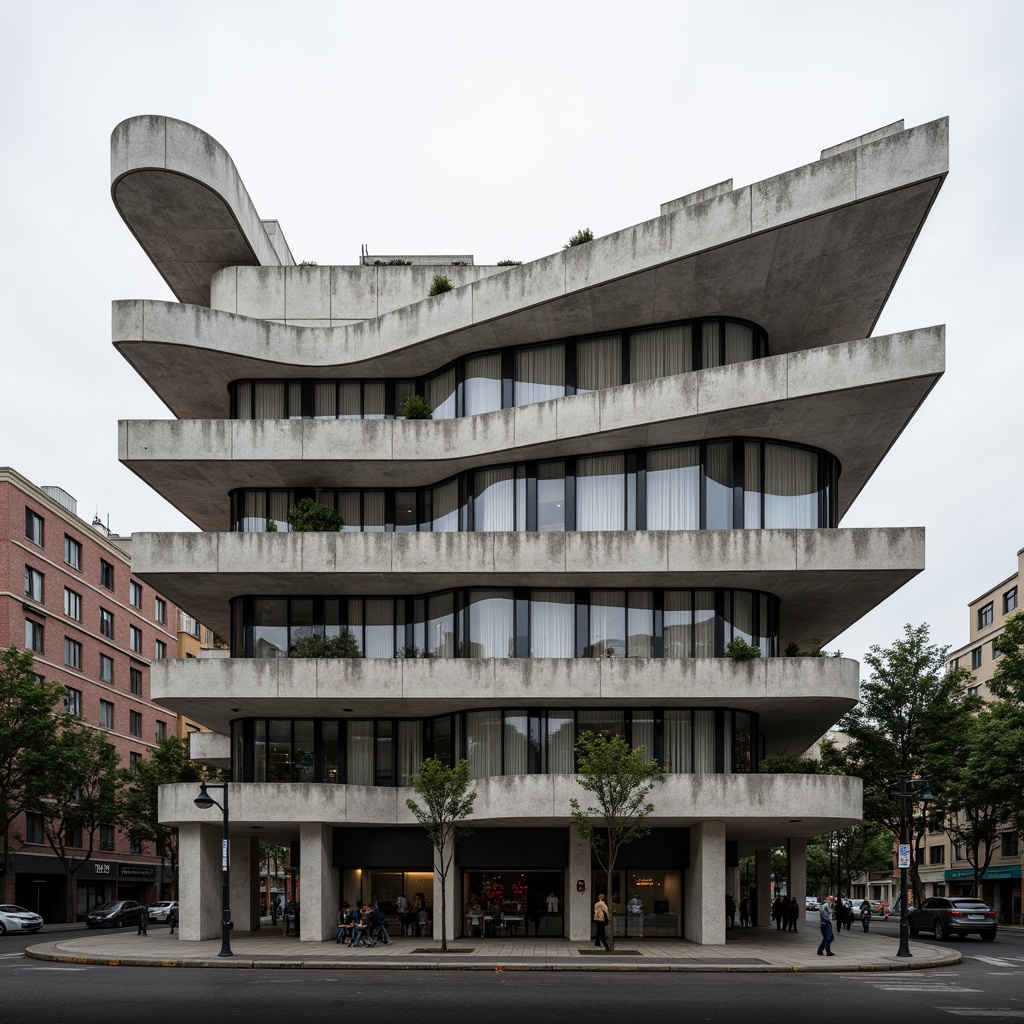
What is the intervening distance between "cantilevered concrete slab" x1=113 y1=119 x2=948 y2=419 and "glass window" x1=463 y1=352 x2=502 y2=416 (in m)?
0.58

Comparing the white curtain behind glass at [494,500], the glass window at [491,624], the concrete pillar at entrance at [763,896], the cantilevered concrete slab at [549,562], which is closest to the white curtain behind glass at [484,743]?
the glass window at [491,624]

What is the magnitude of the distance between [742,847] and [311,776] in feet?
70.1

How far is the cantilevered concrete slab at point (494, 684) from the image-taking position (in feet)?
112

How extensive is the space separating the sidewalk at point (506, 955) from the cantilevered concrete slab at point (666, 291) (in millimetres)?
19559

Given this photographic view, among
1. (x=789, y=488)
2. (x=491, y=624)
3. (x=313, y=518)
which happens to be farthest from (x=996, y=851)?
(x=313, y=518)

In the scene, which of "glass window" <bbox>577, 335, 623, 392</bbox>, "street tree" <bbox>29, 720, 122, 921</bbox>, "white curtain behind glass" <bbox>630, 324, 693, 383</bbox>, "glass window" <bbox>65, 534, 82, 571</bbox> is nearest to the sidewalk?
"street tree" <bbox>29, 720, 122, 921</bbox>

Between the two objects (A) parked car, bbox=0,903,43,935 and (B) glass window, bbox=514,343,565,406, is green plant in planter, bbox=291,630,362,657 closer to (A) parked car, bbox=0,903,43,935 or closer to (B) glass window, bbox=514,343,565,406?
(B) glass window, bbox=514,343,565,406

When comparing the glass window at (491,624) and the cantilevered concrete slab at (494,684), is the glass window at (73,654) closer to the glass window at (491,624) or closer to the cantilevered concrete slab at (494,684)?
the cantilevered concrete slab at (494,684)

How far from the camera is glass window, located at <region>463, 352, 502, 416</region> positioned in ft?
127

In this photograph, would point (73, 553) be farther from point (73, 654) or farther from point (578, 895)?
point (578, 895)

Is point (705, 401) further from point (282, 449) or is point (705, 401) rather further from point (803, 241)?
point (282, 449)

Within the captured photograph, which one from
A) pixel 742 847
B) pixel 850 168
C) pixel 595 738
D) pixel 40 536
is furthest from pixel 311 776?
pixel 40 536

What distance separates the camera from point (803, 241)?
3256 centimetres

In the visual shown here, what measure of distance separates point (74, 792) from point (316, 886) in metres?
28.7
